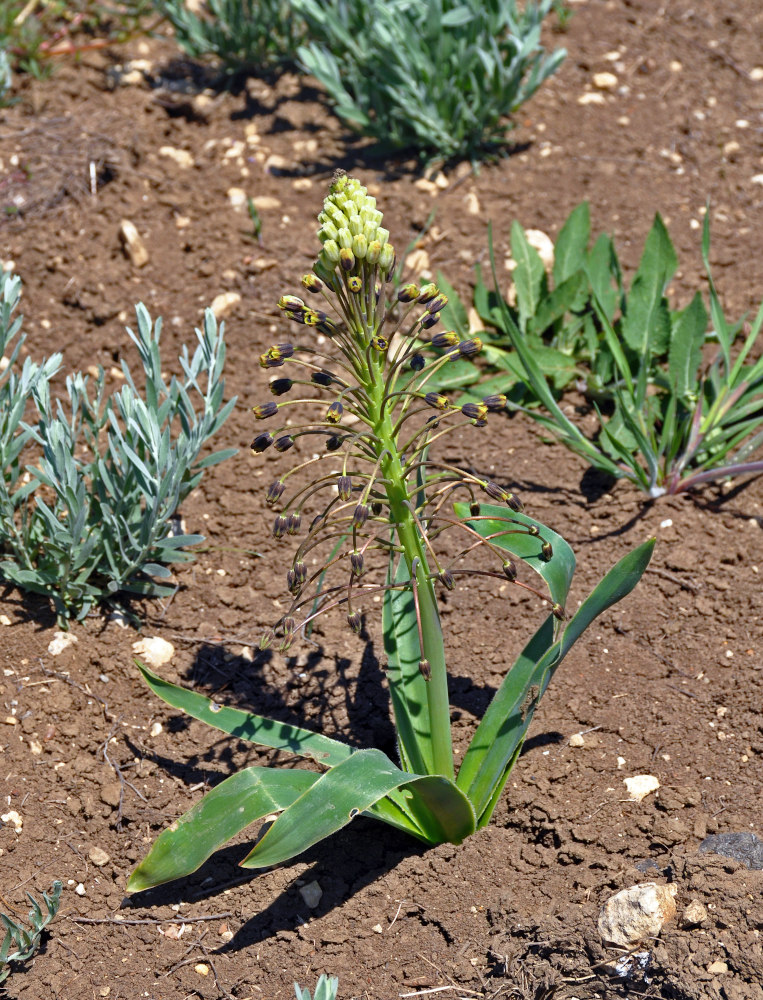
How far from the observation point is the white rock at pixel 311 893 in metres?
2.41

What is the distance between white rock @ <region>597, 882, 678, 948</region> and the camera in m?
2.19

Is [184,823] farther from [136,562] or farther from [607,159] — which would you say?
[607,159]

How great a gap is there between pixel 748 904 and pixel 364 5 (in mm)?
3737

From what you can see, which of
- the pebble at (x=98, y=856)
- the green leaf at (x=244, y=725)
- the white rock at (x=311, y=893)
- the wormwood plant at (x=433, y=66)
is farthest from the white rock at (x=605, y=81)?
the pebble at (x=98, y=856)

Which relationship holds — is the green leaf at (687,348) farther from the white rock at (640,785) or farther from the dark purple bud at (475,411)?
the dark purple bud at (475,411)

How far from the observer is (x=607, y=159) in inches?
170

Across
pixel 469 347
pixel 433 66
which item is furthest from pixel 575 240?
pixel 469 347

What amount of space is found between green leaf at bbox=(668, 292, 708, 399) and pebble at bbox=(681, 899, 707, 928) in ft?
5.59

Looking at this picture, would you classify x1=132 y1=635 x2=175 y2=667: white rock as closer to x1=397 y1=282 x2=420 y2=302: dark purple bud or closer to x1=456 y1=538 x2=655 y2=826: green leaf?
x1=456 y1=538 x2=655 y2=826: green leaf

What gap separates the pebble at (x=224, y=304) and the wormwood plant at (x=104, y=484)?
811mm

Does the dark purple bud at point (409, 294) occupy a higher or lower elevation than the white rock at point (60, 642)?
higher

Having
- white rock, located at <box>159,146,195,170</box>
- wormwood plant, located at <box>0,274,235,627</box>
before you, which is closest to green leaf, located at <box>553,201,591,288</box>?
wormwood plant, located at <box>0,274,235,627</box>

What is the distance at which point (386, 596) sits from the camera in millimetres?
2521

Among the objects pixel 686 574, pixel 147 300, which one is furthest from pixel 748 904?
A: pixel 147 300
